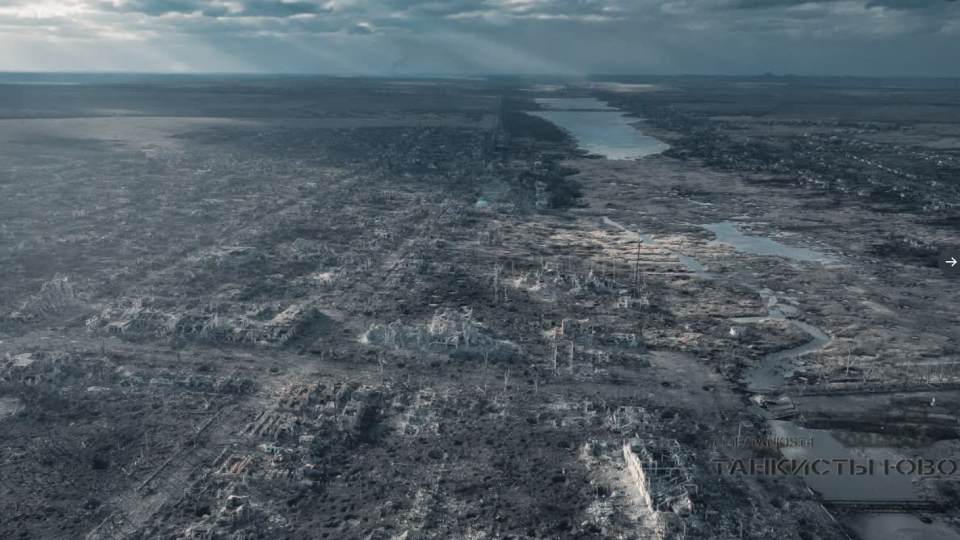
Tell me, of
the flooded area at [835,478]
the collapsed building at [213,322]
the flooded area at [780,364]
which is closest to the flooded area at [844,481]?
the flooded area at [835,478]

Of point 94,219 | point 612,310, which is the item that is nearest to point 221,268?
point 94,219

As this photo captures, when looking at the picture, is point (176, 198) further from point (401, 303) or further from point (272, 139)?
point (272, 139)

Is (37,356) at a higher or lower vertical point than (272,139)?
lower

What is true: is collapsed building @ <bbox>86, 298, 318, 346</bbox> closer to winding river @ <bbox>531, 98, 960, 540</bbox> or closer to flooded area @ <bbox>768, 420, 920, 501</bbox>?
winding river @ <bbox>531, 98, 960, 540</bbox>

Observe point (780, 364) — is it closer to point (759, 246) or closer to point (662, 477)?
point (662, 477)

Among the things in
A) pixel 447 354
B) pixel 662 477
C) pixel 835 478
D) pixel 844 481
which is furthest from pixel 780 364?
pixel 447 354

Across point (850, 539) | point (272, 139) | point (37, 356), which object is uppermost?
point (272, 139)
